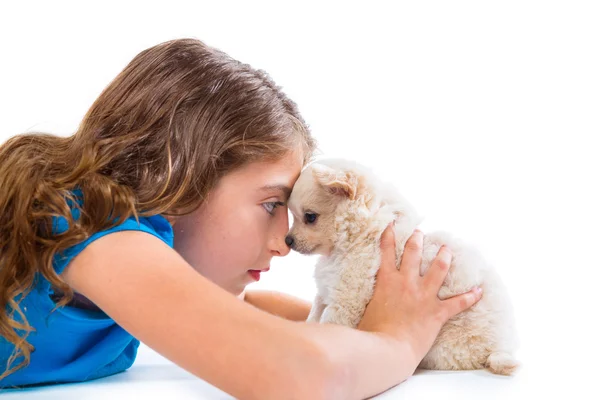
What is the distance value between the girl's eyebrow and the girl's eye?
1.2 inches

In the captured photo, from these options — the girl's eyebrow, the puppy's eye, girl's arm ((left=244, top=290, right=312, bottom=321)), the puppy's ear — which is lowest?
girl's arm ((left=244, top=290, right=312, bottom=321))

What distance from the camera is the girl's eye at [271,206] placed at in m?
1.78

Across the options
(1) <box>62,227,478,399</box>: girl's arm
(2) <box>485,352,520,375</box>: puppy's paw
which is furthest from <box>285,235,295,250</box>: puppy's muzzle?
(2) <box>485,352,520,375</box>: puppy's paw

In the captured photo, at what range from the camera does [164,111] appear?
1.68 meters

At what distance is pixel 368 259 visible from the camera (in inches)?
67.2

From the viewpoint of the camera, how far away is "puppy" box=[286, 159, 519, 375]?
1624 mm

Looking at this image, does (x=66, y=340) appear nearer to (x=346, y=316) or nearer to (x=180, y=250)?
(x=180, y=250)

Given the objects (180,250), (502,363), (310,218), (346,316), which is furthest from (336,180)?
(502,363)

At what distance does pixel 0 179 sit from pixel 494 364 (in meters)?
1.32

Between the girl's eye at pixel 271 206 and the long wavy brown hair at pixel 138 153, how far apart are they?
129mm

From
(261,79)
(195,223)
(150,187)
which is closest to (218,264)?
(195,223)

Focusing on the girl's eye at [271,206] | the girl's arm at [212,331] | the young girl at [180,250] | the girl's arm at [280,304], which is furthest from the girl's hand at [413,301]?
the girl's arm at [280,304]

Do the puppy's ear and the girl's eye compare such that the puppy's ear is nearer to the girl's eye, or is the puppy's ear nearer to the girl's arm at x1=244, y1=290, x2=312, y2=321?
the girl's eye

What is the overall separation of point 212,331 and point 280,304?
120 cm
